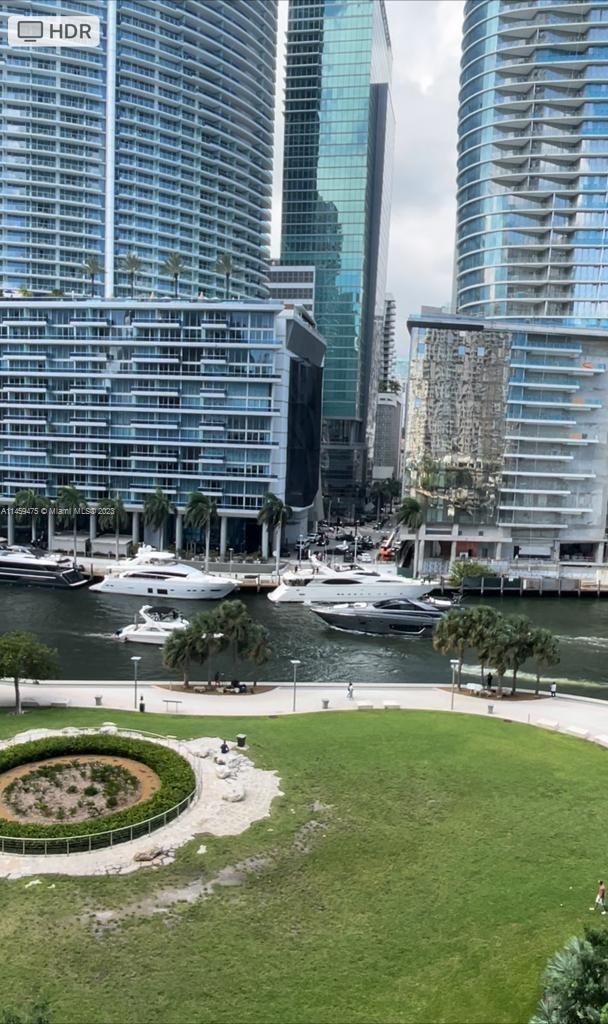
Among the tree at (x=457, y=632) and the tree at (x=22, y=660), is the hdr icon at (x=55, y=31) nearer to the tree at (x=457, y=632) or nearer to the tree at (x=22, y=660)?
the tree at (x=22, y=660)

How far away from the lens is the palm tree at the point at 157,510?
104000mm

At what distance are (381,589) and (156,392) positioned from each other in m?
48.2

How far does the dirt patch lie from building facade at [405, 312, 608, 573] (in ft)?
259

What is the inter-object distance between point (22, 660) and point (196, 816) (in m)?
18.6

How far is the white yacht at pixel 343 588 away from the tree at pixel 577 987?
65.6m

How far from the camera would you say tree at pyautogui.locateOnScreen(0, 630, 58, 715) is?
44062 millimetres

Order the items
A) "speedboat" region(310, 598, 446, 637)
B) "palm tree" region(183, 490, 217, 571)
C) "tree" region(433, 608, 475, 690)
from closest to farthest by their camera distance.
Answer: "tree" region(433, 608, 475, 690) < "speedboat" region(310, 598, 446, 637) < "palm tree" region(183, 490, 217, 571)

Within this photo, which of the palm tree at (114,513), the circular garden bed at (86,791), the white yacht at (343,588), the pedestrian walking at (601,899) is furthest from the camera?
the palm tree at (114,513)

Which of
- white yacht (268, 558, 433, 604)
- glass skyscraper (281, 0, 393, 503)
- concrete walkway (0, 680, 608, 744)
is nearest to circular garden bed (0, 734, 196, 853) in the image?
concrete walkway (0, 680, 608, 744)

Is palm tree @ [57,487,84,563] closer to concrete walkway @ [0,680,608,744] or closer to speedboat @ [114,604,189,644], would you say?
speedboat @ [114,604,189,644]

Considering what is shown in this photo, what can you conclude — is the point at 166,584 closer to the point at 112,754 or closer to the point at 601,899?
the point at 112,754

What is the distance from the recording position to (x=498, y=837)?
29922 mm

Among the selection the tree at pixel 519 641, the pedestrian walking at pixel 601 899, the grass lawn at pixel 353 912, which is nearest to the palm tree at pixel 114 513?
the tree at pixel 519 641

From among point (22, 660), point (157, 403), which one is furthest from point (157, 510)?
point (22, 660)
